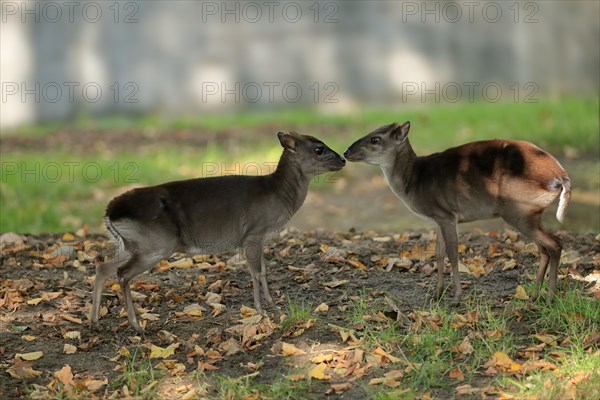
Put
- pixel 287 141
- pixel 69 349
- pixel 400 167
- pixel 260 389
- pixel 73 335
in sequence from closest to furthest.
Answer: pixel 260 389 → pixel 69 349 → pixel 73 335 → pixel 287 141 → pixel 400 167

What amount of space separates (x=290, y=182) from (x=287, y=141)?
27 centimetres

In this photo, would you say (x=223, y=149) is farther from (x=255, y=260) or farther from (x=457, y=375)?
(x=457, y=375)

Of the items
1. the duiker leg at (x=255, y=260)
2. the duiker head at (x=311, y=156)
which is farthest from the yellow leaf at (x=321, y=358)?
the duiker head at (x=311, y=156)

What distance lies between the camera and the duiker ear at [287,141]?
20.7ft

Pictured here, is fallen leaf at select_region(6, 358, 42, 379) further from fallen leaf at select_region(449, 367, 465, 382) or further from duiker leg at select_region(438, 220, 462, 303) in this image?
duiker leg at select_region(438, 220, 462, 303)

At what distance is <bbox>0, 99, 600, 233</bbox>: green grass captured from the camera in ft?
34.3

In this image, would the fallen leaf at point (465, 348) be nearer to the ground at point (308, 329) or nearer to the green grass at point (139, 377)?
the ground at point (308, 329)

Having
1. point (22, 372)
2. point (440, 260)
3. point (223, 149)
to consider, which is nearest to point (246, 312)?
point (440, 260)

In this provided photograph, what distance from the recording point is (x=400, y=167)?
6.44 meters

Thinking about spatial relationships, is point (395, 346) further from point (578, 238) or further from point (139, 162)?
point (139, 162)

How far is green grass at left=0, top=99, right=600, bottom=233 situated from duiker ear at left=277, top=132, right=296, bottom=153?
3.99 m

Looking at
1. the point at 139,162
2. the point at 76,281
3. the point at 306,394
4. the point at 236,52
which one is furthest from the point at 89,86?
the point at 306,394

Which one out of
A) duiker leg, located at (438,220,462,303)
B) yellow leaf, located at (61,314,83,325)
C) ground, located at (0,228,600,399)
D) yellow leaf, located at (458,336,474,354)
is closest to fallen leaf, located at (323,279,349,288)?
ground, located at (0,228,600,399)

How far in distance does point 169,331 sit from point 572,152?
7.00m
